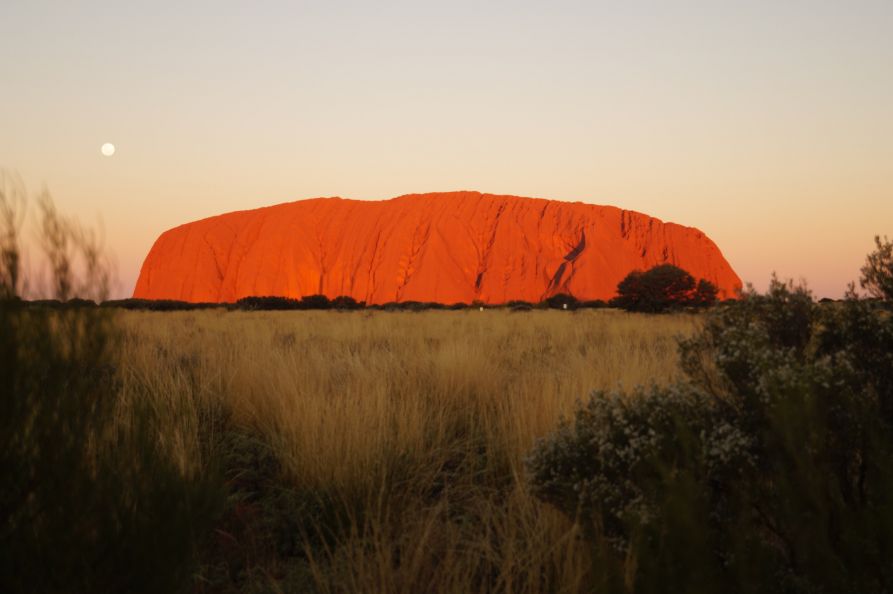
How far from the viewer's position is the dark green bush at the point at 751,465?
1.81m

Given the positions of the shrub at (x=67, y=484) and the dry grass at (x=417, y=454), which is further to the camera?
the dry grass at (x=417, y=454)

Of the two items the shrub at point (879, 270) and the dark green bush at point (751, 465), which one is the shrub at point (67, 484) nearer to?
the dark green bush at point (751, 465)

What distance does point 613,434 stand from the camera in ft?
8.32

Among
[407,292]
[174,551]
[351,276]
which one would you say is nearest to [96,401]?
[174,551]

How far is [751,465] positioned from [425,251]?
→ 205 ft

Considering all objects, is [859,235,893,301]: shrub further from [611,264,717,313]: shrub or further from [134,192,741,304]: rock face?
[134,192,741,304]: rock face

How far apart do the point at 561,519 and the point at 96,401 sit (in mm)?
2014

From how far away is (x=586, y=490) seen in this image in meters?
2.51

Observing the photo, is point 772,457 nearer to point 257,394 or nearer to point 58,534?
point 58,534

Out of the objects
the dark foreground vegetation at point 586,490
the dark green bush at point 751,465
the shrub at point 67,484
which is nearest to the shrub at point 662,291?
the dark green bush at point 751,465

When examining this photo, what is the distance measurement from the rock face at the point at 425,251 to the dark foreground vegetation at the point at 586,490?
2226 inches

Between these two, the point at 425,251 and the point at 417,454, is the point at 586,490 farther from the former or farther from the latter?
the point at 425,251

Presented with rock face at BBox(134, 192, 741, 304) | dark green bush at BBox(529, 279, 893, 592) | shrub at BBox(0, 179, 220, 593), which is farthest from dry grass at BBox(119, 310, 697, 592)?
rock face at BBox(134, 192, 741, 304)

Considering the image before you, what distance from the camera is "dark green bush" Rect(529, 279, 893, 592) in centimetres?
181
